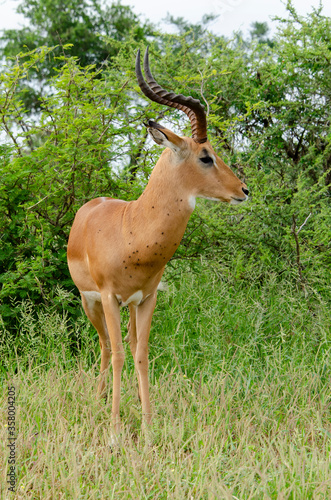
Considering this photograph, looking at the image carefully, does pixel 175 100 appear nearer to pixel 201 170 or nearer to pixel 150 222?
pixel 201 170

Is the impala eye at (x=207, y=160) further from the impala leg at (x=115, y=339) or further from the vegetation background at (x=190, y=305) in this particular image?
the vegetation background at (x=190, y=305)

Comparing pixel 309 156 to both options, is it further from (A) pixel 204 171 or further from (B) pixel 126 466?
(B) pixel 126 466

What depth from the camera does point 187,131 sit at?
194 inches

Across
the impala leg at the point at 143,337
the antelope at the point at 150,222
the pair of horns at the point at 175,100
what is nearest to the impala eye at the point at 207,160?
the antelope at the point at 150,222

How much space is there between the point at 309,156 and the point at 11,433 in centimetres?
493

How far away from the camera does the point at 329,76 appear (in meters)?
6.44

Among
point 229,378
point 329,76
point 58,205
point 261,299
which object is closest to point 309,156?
point 329,76

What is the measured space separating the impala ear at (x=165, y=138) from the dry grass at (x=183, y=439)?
154 cm

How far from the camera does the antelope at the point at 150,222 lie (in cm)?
308

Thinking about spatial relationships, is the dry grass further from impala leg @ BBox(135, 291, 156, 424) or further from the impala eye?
the impala eye

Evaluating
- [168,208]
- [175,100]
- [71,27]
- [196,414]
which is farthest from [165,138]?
[71,27]

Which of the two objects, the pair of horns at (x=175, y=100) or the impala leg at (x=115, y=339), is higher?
the pair of horns at (x=175, y=100)

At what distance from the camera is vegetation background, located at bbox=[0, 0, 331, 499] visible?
2.92 m

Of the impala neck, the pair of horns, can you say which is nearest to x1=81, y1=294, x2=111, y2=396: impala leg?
the impala neck
